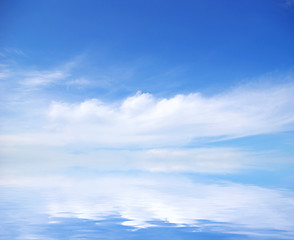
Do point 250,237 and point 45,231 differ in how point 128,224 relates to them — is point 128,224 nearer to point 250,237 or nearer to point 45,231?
point 45,231

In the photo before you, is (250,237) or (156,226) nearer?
(250,237)

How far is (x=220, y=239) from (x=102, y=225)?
44.7 m

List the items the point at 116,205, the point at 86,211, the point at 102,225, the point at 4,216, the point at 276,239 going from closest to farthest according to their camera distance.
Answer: the point at 276,239 < the point at 102,225 < the point at 4,216 < the point at 86,211 < the point at 116,205

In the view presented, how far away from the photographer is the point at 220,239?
65.0 m

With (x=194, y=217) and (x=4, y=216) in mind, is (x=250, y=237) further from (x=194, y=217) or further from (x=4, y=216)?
(x=4, y=216)

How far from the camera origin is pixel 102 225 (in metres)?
84.9

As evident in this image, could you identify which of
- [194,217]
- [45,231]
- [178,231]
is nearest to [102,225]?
[45,231]

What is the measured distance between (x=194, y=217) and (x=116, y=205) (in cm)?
5320

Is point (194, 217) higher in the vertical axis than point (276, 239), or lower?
higher

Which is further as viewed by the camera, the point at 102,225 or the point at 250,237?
the point at 102,225

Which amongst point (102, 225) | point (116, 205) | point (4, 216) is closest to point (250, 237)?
point (102, 225)

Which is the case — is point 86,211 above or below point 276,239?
above

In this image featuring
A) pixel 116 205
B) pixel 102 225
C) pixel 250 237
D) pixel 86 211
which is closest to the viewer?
pixel 250 237

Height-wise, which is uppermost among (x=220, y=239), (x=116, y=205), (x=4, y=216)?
(x=116, y=205)
